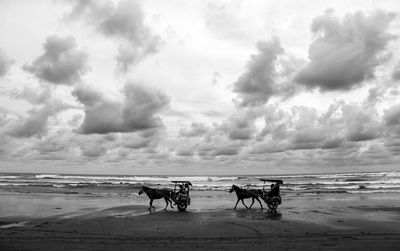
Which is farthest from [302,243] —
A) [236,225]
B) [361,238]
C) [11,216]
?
[11,216]

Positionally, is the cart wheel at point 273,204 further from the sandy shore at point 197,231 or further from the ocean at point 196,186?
the ocean at point 196,186

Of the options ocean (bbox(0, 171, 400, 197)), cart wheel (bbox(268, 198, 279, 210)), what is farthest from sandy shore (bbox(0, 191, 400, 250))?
ocean (bbox(0, 171, 400, 197))

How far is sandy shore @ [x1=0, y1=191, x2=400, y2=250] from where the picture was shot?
10391 millimetres

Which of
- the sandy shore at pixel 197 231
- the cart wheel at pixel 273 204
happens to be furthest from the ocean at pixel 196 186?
the sandy shore at pixel 197 231

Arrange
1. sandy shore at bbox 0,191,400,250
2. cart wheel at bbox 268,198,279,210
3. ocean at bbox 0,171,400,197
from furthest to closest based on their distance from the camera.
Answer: ocean at bbox 0,171,400,197 → cart wheel at bbox 268,198,279,210 → sandy shore at bbox 0,191,400,250

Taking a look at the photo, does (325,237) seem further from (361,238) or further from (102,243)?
(102,243)

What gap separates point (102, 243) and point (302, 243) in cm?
637

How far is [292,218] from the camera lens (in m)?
16.5

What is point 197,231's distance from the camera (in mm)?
12859

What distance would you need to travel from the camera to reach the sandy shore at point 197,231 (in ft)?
34.1

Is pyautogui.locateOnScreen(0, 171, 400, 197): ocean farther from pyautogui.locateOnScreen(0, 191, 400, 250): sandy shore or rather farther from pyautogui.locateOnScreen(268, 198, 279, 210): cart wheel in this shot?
pyautogui.locateOnScreen(0, 191, 400, 250): sandy shore

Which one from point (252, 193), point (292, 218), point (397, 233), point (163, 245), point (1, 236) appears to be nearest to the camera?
point (163, 245)

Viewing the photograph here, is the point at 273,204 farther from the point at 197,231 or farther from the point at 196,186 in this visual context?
the point at 196,186

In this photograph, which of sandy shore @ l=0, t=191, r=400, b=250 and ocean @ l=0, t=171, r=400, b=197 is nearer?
sandy shore @ l=0, t=191, r=400, b=250
